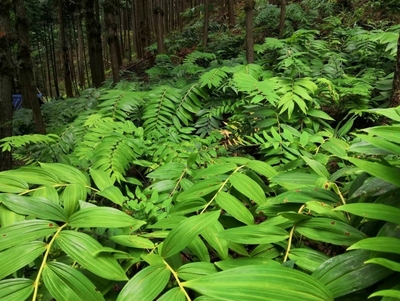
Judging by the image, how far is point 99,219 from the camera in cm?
93

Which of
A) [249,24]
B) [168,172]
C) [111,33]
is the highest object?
[111,33]

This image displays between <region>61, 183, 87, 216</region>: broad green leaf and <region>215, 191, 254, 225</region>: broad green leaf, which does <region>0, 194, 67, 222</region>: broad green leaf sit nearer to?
<region>61, 183, 87, 216</region>: broad green leaf

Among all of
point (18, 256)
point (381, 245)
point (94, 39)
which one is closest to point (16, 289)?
point (18, 256)

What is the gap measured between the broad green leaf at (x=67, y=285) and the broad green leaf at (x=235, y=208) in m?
0.50

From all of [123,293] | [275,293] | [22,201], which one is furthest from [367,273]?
[22,201]

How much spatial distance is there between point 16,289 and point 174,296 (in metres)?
0.40

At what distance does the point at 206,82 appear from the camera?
3.50 meters

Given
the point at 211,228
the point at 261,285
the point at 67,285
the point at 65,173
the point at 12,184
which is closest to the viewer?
the point at 261,285

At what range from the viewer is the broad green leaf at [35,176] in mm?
1189

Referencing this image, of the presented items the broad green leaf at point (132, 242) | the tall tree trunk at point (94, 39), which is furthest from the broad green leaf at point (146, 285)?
the tall tree trunk at point (94, 39)

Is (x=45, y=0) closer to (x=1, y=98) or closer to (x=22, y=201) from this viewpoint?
(x=1, y=98)

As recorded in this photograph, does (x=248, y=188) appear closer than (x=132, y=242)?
No

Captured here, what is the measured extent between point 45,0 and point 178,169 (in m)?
27.2

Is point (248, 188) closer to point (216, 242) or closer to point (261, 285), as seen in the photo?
point (216, 242)
